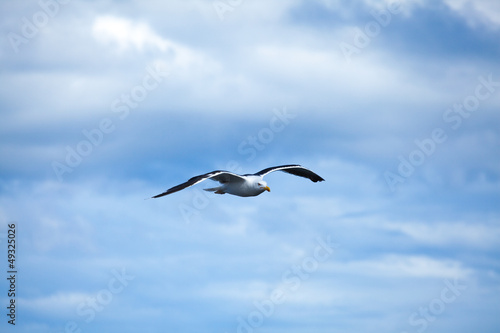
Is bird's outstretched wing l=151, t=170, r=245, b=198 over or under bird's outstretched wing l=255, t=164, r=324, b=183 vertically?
under

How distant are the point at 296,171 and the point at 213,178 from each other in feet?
40.1

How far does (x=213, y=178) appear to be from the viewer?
168 ft

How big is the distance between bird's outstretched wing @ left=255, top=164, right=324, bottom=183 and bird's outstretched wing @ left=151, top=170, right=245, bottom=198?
4003mm

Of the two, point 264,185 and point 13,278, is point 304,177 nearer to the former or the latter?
point 264,185

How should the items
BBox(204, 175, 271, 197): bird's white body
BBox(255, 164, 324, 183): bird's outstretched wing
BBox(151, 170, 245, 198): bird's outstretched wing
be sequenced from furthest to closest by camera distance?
BBox(255, 164, 324, 183): bird's outstretched wing, BBox(204, 175, 271, 197): bird's white body, BBox(151, 170, 245, 198): bird's outstretched wing

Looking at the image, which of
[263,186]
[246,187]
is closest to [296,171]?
[263,186]

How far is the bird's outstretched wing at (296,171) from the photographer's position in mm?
56844

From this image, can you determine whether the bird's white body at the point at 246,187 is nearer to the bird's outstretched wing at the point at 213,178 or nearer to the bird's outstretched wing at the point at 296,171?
the bird's outstretched wing at the point at 213,178

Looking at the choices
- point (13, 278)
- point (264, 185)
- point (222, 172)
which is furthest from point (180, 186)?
point (13, 278)

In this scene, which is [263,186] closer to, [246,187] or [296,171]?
[246,187]

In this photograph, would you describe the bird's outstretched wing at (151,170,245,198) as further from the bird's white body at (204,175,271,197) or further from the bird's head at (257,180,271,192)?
the bird's head at (257,180,271,192)

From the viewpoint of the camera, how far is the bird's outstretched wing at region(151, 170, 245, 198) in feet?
147

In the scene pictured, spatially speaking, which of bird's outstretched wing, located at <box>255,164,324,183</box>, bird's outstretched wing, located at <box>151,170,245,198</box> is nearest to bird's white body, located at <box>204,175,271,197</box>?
bird's outstretched wing, located at <box>151,170,245,198</box>

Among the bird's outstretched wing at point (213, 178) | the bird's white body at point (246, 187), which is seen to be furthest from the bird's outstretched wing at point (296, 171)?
the bird's outstretched wing at point (213, 178)
